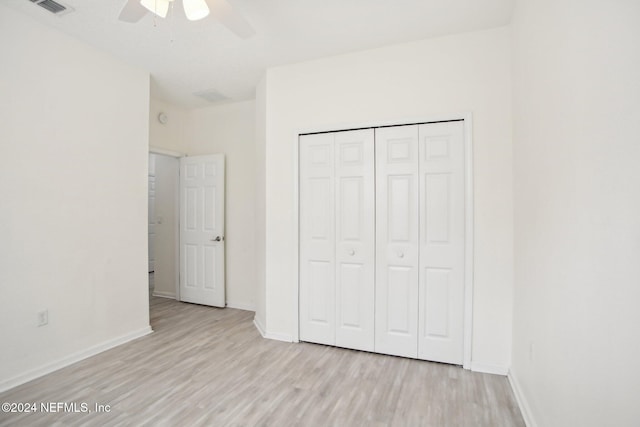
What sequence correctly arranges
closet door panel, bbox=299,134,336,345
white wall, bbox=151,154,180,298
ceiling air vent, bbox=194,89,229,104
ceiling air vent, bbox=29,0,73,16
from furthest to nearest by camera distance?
white wall, bbox=151,154,180,298 < ceiling air vent, bbox=194,89,229,104 < closet door panel, bbox=299,134,336,345 < ceiling air vent, bbox=29,0,73,16

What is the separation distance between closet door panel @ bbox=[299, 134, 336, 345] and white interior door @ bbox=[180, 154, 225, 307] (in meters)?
1.62

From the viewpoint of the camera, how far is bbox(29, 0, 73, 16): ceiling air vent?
2186 mm

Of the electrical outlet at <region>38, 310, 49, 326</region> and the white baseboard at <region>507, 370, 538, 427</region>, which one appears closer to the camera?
the white baseboard at <region>507, 370, 538, 427</region>

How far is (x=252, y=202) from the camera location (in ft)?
13.4

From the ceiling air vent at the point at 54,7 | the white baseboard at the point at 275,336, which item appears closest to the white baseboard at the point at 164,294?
the white baseboard at the point at 275,336

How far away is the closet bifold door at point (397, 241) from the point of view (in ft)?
8.78

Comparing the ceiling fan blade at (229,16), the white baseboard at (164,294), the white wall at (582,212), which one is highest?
the ceiling fan blade at (229,16)

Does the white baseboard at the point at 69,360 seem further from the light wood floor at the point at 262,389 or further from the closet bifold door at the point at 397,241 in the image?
the closet bifold door at the point at 397,241

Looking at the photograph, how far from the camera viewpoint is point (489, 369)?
7.98ft

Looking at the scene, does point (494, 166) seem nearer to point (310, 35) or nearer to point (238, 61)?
point (310, 35)

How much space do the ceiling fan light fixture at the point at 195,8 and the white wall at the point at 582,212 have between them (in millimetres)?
1788

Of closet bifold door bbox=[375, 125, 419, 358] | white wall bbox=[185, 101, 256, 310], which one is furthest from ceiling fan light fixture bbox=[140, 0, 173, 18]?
white wall bbox=[185, 101, 256, 310]

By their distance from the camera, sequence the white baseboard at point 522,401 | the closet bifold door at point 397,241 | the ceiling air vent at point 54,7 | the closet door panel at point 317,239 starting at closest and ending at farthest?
the white baseboard at point 522,401
the ceiling air vent at point 54,7
the closet bifold door at point 397,241
the closet door panel at point 317,239

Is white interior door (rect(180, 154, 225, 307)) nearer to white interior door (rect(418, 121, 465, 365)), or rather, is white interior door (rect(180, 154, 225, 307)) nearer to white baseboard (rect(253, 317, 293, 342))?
white baseboard (rect(253, 317, 293, 342))
